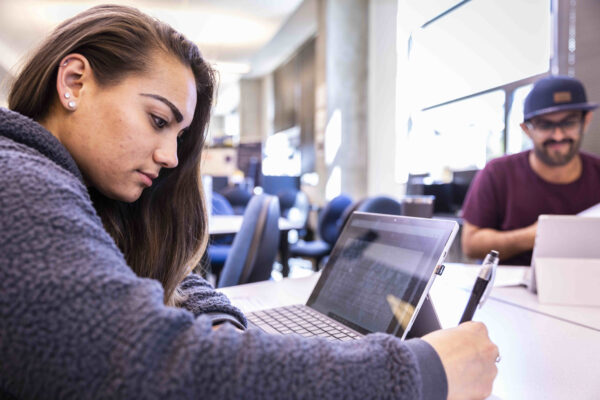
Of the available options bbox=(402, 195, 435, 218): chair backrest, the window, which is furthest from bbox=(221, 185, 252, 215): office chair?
bbox=(402, 195, 435, 218): chair backrest

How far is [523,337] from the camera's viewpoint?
2.43ft

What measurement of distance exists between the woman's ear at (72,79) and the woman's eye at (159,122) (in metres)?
0.10

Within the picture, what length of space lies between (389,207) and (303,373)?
72.0 inches

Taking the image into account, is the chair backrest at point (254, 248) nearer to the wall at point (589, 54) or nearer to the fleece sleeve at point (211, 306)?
the fleece sleeve at point (211, 306)

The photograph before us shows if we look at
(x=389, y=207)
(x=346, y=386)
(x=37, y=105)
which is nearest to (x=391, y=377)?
(x=346, y=386)

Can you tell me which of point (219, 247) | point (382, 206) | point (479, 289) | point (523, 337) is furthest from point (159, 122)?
point (219, 247)

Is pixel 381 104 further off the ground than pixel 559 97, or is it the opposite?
pixel 381 104

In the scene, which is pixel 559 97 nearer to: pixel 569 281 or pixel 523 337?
pixel 569 281

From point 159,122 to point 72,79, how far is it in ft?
0.45

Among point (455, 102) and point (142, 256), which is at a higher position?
point (455, 102)

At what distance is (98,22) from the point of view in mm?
646

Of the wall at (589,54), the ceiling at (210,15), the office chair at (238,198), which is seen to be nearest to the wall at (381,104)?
the ceiling at (210,15)

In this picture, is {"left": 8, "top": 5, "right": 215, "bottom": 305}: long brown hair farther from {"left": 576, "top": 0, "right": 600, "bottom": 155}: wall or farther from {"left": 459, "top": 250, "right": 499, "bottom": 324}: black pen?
{"left": 576, "top": 0, "right": 600, "bottom": 155}: wall

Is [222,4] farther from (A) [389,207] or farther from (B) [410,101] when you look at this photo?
(A) [389,207]
